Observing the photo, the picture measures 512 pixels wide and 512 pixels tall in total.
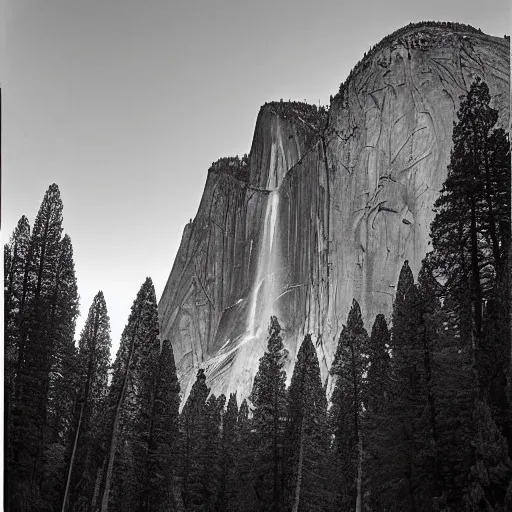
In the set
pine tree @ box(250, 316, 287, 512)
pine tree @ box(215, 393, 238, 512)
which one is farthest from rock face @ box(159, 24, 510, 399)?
pine tree @ box(250, 316, 287, 512)

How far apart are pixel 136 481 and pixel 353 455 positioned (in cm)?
407

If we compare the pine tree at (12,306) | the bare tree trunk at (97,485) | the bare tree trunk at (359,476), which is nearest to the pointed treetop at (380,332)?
the bare tree trunk at (359,476)

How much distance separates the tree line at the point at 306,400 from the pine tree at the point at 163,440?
0.03 meters

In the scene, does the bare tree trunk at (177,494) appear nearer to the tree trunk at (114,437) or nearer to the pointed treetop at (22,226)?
the tree trunk at (114,437)

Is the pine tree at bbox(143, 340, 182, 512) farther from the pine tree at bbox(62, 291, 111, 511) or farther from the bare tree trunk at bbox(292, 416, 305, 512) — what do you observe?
the bare tree trunk at bbox(292, 416, 305, 512)

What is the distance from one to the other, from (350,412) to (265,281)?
8663 millimetres

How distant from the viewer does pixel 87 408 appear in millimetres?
10727

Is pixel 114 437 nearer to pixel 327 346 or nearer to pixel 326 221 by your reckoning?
pixel 327 346

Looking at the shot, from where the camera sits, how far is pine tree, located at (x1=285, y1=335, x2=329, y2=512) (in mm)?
10359

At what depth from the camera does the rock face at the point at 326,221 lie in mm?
14608

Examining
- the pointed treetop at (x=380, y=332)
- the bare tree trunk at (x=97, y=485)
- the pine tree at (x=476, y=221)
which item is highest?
the pointed treetop at (x=380, y=332)

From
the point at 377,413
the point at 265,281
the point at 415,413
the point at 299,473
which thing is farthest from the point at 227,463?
the point at 415,413

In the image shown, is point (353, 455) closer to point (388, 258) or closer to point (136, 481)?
point (136, 481)

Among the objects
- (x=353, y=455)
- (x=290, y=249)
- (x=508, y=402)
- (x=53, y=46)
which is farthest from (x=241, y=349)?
(x=508, y=402)
